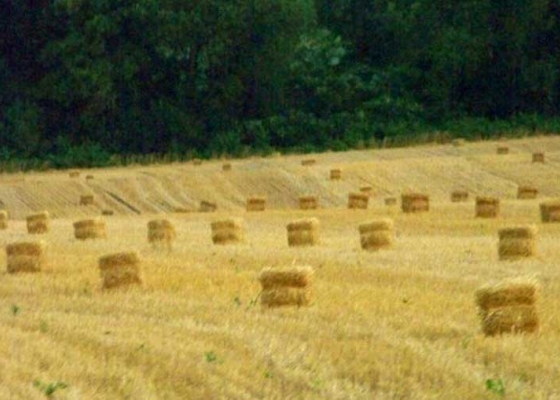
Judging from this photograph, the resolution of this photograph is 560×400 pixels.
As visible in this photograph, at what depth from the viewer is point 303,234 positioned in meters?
25.0

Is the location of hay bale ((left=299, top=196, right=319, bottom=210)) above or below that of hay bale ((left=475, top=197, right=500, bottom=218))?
above

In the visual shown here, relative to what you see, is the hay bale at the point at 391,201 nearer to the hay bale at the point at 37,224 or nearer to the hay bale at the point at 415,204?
the hay bale at the point at 415,204

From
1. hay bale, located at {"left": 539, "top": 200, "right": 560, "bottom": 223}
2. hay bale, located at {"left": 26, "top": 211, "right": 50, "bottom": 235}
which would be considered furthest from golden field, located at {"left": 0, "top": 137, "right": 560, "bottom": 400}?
hay bale, located at {"left": 539, "top": 200, "right": 560, "bottom": 223}

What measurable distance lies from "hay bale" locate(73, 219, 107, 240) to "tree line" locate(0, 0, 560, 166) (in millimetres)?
31009

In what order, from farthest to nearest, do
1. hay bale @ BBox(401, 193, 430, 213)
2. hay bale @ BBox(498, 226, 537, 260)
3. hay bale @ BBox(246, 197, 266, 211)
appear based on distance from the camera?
hay bale @ BBox(246, 197, 266, 211) < hay bale @ BBox(401, 193, 430, 213) < hay bale @ BBox(498, 226, 537, 260)

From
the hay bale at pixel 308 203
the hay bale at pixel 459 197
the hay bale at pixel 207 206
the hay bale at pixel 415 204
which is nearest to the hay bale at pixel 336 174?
the hay bale at pixel 207 206

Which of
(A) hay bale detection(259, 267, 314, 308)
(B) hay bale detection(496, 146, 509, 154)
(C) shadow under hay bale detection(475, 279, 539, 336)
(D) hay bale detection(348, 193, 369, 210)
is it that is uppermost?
(B) hay bale detection(496, 146, 509, 154)

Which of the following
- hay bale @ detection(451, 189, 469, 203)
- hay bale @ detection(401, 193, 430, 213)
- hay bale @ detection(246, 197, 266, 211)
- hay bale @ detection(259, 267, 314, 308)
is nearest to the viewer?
hay bale @ detection(259, 267, 314, 308)

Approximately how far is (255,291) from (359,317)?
84.5 inches

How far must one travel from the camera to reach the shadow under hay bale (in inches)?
604

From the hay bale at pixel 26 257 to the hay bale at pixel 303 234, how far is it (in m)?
5.62

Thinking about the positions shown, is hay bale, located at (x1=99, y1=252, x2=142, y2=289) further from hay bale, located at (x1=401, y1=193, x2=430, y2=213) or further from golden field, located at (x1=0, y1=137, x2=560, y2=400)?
hay bale, located at (x1=401, y1=193, x2=430, y2=213)

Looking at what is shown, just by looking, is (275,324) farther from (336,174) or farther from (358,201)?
(336,174)

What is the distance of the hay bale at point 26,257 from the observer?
791 inches
